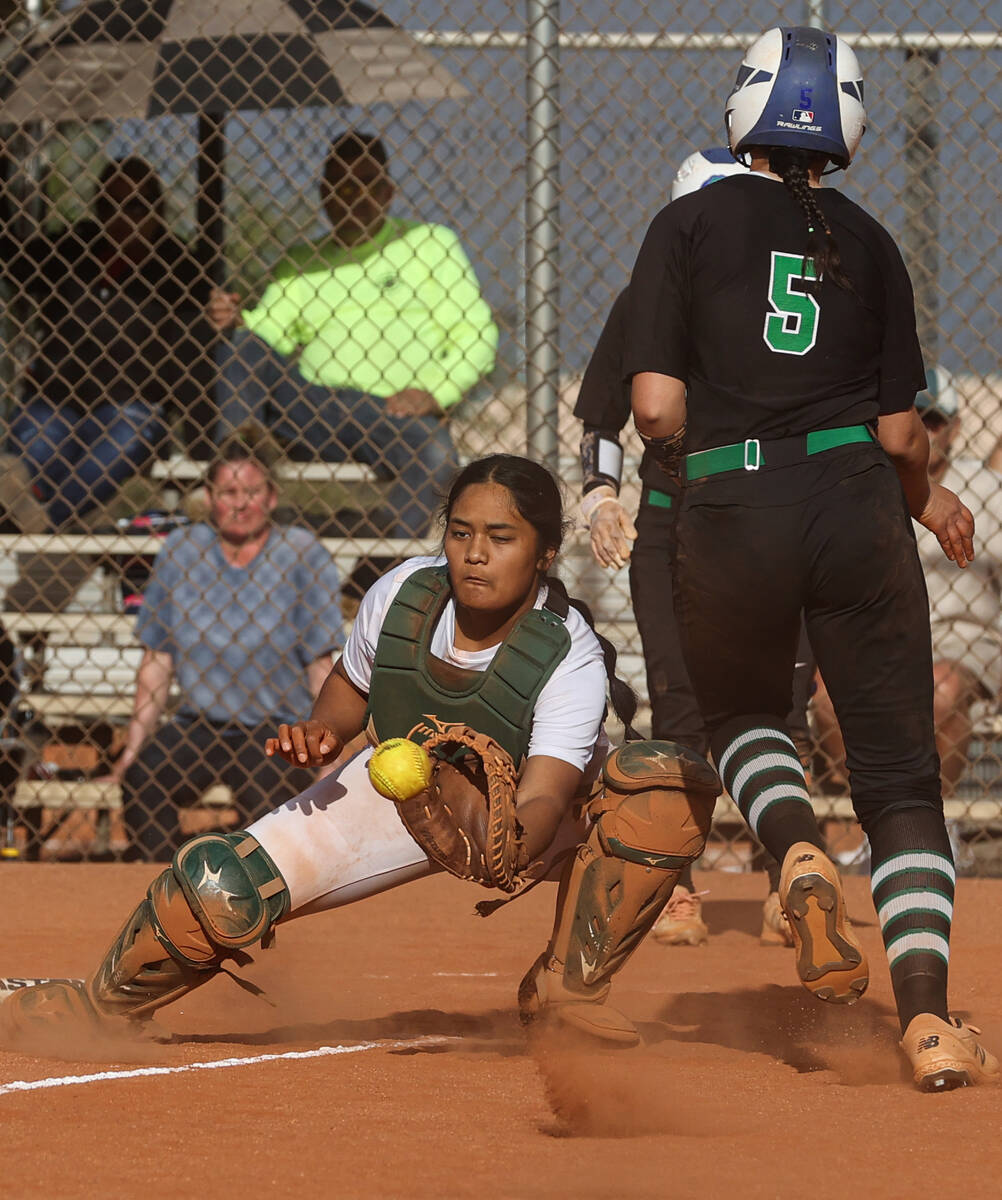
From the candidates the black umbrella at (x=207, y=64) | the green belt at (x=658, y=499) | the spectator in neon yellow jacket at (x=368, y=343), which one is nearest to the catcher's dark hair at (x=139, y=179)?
the black umbrella at (x=207, y=64)

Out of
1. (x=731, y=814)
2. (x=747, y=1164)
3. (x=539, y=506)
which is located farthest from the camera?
(x=731, y=814)

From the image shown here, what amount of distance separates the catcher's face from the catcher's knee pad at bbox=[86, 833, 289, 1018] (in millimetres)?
576

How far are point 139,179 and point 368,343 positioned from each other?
126 centimetres

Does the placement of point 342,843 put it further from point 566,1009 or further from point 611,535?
point 611,535

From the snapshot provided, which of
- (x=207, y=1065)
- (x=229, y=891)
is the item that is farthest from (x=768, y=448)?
(x=207, y=1065)

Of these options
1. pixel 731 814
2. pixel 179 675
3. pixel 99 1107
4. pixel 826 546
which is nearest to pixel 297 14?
pixel 179 675

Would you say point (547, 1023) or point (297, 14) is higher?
point (297, 14)

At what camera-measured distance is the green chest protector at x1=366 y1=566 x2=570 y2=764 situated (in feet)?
9.29

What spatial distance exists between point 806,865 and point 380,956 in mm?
2099

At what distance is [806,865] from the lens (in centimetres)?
253

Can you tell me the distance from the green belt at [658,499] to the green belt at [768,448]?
1.35m

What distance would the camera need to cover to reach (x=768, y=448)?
267 cm

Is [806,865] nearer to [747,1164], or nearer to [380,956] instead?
[747,1164]

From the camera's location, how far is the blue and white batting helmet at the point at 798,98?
2.72 meters
